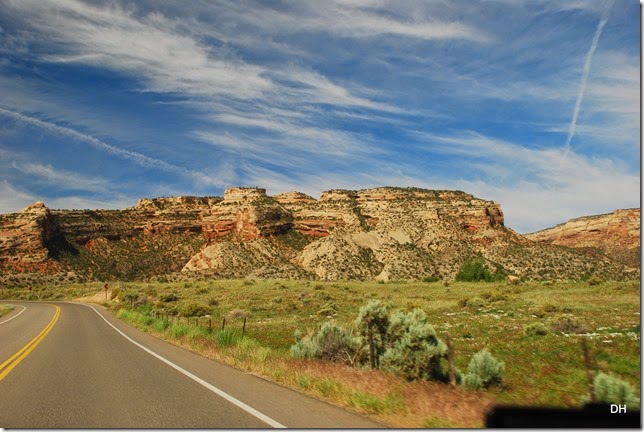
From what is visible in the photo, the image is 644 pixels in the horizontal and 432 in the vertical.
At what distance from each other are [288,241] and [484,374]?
363ft

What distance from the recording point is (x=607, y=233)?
7067 inches

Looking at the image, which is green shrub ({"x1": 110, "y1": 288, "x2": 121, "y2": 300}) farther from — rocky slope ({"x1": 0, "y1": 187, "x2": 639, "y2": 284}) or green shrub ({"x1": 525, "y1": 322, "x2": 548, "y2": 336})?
green shrub ({"x1": 525, "y1": 322, "x2": 548, "y2": 336})

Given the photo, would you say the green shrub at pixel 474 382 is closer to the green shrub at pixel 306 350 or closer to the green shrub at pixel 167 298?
the green shrub at pixel 306 350

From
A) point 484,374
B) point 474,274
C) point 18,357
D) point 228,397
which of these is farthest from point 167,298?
point 484,374

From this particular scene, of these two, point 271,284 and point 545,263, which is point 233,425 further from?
point 545,263

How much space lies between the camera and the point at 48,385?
10539 millimetres

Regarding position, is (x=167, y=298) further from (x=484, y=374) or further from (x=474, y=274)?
(x=484, y=374)

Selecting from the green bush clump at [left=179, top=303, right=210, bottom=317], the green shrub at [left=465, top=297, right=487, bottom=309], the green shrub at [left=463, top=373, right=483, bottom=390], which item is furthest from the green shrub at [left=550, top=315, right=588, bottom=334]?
the green bush clump at [left=179, top=303, right=210, bottom=317]

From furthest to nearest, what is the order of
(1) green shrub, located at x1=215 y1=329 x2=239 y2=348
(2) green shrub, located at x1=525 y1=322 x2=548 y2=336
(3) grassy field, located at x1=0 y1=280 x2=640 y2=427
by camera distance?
(2) green shrub, located at x1=525 y1=322 x2=548 y2=336, (1) green shrub, located at x1=215 y1=329 x2=239 y2=348, (3) grassy field, located at x1=0 y1=280 x2=640 y2=427

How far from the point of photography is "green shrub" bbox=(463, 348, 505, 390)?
10.9 meters

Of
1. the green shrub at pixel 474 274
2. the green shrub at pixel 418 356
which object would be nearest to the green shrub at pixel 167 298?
the green shrub at pixel 474 274

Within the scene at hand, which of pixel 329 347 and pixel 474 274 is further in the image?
pixel 474 274

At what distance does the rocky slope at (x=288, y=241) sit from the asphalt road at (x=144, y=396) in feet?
246

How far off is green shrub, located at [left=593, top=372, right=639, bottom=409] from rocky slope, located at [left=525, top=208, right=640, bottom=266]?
526 ft
